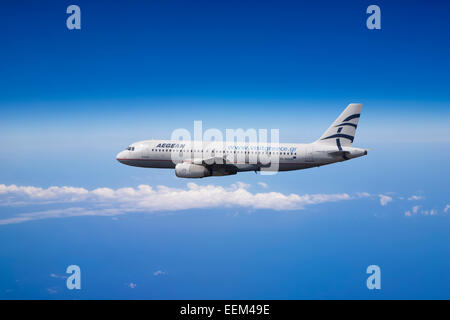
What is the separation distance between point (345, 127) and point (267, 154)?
→ 7.48 meters

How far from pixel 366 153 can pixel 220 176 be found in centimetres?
1343

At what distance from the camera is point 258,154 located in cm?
4369

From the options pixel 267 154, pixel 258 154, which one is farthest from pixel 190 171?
pixel 267 154

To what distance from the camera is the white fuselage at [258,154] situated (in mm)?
43000

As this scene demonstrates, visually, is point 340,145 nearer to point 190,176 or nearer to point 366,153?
point 366,153

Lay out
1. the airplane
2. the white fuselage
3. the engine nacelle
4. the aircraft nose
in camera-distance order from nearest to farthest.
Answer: the airplane → the white fuselage → the engine nacelle → the aircraft nose

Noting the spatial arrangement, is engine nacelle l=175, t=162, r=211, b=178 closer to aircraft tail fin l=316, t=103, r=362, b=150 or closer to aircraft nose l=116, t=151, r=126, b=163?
aircraft nose l=116, t=151, r=126, b=163

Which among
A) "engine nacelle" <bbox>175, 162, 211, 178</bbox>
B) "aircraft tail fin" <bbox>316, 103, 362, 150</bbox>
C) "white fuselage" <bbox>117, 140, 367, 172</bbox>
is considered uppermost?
"aircraft tail fin" <bbox>316, 103, 362, 150</bbox>

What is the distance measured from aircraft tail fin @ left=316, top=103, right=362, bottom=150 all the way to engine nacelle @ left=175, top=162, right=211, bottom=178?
11.8m

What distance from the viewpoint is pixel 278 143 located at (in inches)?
Result: 1726

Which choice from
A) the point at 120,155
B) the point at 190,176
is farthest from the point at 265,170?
the point at 120,155

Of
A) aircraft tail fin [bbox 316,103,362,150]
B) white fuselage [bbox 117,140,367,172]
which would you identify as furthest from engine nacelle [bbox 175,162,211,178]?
aircraft tail fin [bbox 316,103,362,150]

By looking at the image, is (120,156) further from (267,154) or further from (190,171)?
(267,154)

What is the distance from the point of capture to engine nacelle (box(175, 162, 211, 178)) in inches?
1702
